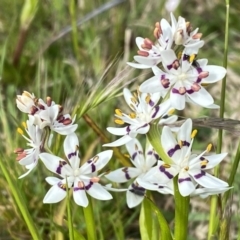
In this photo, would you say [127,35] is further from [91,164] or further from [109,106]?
[91,164]

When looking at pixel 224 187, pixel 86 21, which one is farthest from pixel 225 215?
pixel 86 21

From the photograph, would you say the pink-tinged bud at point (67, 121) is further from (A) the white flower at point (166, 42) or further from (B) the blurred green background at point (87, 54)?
(B) the blurred green background at point (87, 54)

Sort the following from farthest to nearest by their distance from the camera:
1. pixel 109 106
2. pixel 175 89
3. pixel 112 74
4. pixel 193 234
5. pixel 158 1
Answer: pixel 158 1
pixel 112 74
pixel 109 106
pixel 193 234
pixel 175 89

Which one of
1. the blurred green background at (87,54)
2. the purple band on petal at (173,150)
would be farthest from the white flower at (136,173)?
the blurred green background at (87,54)

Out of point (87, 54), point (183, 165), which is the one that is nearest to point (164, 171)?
point (183, 165)

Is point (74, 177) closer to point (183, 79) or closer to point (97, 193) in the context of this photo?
point (97, 193)

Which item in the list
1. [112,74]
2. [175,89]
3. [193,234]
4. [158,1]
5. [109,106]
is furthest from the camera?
[158,1]

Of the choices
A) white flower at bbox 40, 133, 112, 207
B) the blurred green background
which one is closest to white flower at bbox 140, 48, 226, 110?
white flower at bbox 40, 133, 112, 207

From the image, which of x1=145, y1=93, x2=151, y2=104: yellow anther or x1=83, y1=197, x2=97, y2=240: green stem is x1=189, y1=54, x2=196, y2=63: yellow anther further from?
x1=83, y1=197, x2=97, y2=240: green stem
